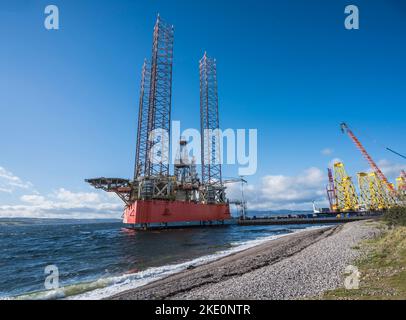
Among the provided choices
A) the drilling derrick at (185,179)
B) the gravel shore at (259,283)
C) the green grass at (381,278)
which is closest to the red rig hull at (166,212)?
the drilling derrick at (185,179)

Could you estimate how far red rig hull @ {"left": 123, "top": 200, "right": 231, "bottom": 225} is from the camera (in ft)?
177


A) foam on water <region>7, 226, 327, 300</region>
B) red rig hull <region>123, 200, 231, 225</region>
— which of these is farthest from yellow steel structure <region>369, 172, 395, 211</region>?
foam on water <region>7, 226, 327, 300</region>

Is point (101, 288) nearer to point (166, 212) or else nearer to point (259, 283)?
point (259, 283)

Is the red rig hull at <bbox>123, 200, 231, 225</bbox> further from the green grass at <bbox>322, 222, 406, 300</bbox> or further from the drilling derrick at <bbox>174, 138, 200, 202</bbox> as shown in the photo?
the green grass at <bbox>322, 222, 406, 300</bbox>

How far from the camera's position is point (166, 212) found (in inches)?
2290

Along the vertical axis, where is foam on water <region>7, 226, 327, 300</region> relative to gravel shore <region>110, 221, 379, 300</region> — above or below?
below

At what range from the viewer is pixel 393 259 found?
448 inches

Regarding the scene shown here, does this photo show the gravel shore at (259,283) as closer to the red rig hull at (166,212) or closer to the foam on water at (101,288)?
the foam on water at (101,288)

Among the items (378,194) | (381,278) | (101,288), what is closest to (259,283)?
(381,278)

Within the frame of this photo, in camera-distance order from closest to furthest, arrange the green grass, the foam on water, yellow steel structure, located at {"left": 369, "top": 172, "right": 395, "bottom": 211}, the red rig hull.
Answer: the green grass, the foam on water, the red rig hull, yellow steel structure, located at {"left": 369, "top": 172, "right": 395, "bottom": 211}
